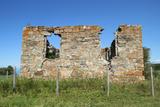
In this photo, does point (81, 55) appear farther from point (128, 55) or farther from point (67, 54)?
point (128, 55)

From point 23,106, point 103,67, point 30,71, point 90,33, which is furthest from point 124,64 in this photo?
point 23,106

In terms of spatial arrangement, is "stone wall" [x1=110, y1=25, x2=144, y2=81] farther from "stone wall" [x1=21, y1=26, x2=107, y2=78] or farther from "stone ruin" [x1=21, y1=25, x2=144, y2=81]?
"stone wall" [x1=21, y1=26, x2=107, y2=78]

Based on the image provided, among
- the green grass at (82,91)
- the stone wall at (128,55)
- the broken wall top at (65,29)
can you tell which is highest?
the broken wall top at (65,29)

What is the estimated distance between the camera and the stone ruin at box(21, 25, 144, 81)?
631 inches

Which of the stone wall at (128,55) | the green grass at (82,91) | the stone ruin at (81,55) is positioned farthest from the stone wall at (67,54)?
the green grass at (82,91)

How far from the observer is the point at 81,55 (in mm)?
16297

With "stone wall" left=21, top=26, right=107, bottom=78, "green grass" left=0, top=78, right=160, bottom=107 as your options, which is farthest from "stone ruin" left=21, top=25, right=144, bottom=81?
"green grass" left=0, top=78, right=160, bottom=107

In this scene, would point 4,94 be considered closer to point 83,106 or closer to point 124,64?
point 83,106

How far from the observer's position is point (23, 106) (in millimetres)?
8523

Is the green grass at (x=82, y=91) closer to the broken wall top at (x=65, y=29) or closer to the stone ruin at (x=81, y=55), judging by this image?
the stone ruin at (x=81, y=55)

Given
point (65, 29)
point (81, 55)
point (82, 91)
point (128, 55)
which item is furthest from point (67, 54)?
point (82, 91)

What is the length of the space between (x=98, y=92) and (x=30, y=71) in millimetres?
5470

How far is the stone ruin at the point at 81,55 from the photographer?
631 inches

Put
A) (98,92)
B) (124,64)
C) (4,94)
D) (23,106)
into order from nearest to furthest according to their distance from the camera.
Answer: (23,106) < (4,94) < (98,92) < (124,64)
